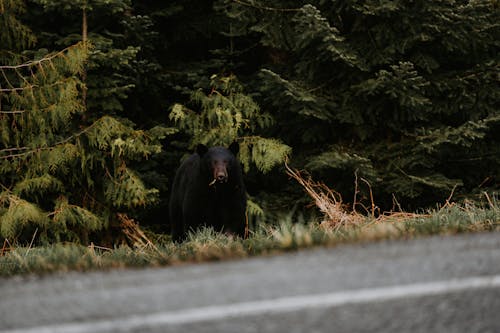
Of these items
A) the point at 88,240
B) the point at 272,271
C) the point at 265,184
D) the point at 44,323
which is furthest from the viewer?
the point at 265,184

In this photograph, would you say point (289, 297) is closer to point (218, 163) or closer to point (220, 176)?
point (220, 176)

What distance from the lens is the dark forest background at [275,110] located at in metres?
11.2

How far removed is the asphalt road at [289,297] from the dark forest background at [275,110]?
772cm

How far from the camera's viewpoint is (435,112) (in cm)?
1191

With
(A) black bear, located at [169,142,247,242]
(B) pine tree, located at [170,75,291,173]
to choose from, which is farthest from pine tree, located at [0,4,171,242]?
(A) black bear, located at [169,142,247,242]

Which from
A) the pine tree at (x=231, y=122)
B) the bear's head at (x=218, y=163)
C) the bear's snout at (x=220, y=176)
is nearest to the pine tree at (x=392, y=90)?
the pine tree at (x=231, y=122)

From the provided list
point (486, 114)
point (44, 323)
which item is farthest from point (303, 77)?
point (44, 323)

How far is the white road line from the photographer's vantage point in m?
2.18

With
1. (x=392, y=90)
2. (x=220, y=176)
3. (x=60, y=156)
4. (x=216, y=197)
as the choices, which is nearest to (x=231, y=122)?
(x=60, y=156)

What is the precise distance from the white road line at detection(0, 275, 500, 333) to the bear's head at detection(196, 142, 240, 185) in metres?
5.65

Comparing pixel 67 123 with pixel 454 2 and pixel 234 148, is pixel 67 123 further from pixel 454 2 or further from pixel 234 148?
pixel 454 2

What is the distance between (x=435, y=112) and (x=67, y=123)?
6437 mm

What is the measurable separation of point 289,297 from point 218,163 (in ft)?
19.1

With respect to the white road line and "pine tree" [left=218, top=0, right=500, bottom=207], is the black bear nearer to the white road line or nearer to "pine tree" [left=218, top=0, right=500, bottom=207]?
"pine tree" [left=218, top=0, right=500, bottom=207]
